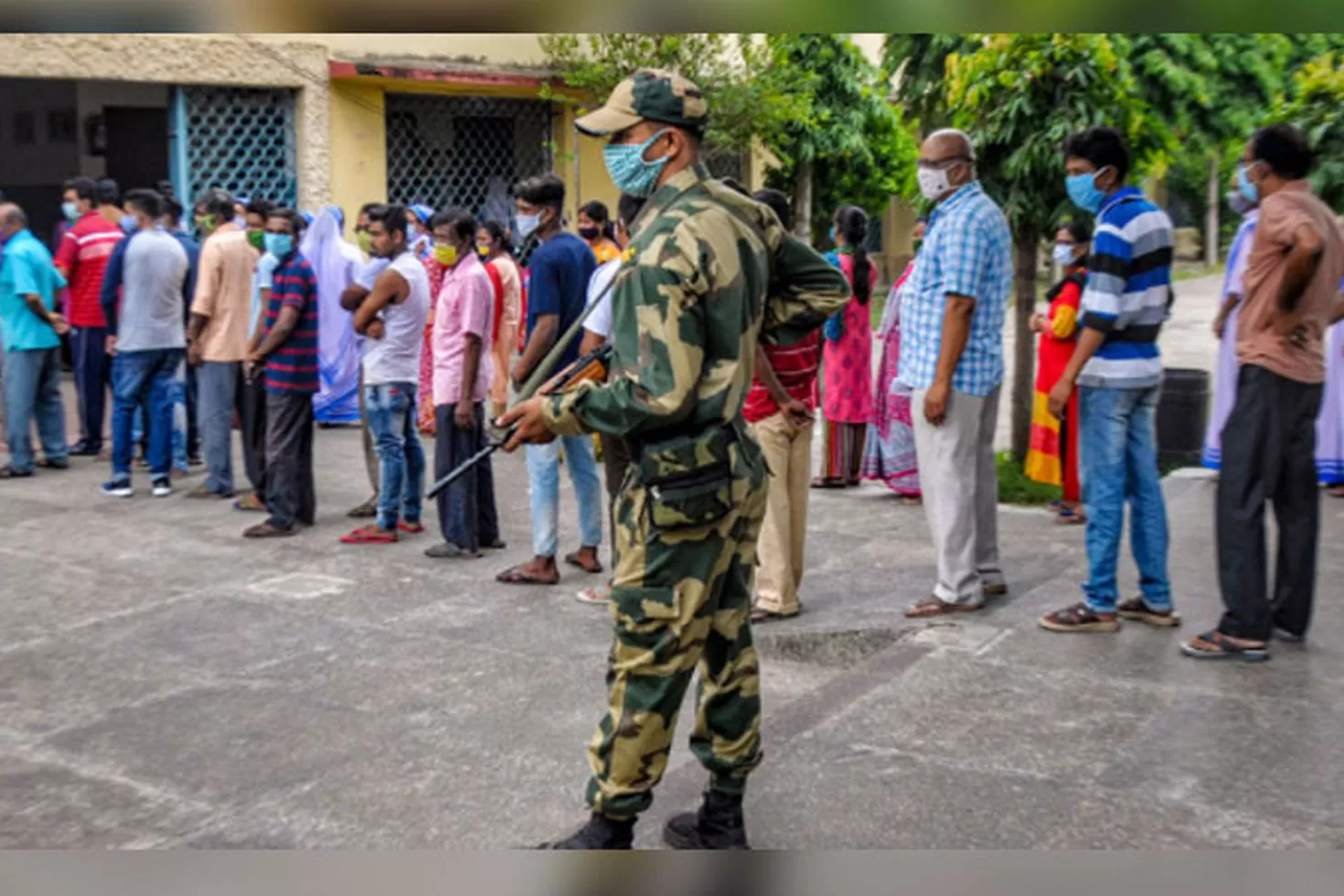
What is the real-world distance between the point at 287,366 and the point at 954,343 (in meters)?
3.82

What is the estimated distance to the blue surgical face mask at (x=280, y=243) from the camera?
320 inches

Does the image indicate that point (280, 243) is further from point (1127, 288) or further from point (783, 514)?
point (1127, 288)

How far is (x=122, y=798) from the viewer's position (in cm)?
464

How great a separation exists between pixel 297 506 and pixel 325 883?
4756mm

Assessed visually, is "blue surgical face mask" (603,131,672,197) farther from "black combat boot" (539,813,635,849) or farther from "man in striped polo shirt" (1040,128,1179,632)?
"man in striped polo shirt" (1040,128,1179,632)

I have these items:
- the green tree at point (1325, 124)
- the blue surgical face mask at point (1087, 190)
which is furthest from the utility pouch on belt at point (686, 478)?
the green tree at point (1325, 124)

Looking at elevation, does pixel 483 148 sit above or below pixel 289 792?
above

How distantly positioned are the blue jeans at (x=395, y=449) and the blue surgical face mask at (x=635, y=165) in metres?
4.13

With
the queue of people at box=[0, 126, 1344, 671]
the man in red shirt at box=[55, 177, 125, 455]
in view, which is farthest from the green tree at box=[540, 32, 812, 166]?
the man in red shirt at box=[55, 177, 125, 455]

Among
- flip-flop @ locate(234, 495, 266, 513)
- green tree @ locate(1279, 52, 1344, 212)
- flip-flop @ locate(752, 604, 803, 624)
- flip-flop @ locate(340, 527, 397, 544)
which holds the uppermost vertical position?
green tree @ locate(1279, 52, 1344, 212)

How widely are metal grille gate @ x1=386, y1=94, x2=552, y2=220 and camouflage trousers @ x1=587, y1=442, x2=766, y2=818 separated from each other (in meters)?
12.9

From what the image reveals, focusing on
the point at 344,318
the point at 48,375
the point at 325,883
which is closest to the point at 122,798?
the point at 325,883

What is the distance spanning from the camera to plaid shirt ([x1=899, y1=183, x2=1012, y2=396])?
20.6 ft

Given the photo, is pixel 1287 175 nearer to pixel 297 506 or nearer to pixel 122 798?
pixel 122 798
